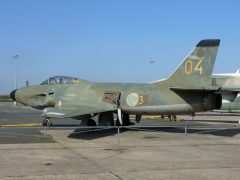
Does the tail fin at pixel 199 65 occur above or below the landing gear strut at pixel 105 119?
above

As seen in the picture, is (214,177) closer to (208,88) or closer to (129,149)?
(129,149)

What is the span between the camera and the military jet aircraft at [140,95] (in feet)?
53.7

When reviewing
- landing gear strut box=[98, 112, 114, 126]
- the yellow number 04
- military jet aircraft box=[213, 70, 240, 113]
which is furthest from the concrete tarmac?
military jet aircraft box=[213, 70, 240, 113]

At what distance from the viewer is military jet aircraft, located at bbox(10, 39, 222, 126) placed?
645 inches

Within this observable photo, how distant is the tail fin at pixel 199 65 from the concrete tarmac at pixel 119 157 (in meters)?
2.47

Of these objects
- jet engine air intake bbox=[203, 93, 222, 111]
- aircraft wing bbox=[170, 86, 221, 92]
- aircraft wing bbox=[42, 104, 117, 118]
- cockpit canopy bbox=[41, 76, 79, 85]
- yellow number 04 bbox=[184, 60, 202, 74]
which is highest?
yellow number 04 bbox=[184, 60, 202, 74]

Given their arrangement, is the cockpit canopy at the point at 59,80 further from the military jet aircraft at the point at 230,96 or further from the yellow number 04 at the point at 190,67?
the military jet aircraft at the point at 230,96

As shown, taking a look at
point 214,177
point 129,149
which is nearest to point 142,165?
point 214,177

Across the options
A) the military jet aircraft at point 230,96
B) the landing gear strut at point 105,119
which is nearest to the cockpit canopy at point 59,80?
the landing gear strut at point 105,119

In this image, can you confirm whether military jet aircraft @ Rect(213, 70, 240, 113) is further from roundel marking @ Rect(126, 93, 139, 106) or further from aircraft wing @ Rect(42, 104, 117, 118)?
aircraft wing @ Rect(42, 104, 117, 118)

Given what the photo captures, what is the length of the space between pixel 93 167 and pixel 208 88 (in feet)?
25.3

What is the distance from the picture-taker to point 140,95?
17562mm

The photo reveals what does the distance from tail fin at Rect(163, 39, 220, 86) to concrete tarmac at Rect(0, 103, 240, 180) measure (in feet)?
8.11

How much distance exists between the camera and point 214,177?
817cm
